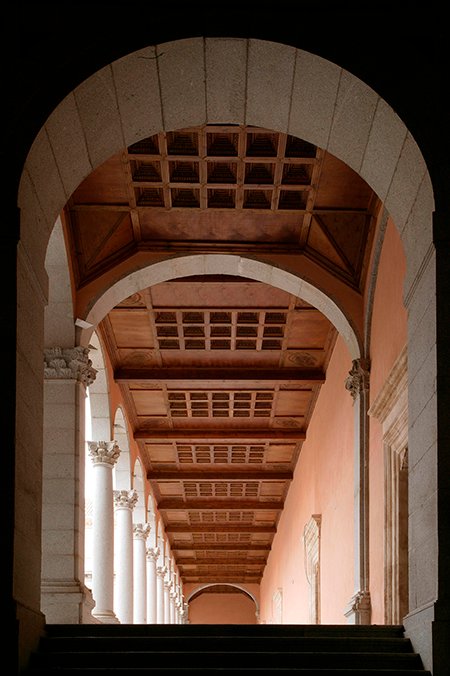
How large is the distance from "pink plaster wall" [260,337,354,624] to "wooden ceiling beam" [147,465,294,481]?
67cm

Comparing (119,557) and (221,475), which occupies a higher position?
(221,475)

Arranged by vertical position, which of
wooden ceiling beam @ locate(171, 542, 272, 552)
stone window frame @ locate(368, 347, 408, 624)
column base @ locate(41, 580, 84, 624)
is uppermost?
wooden ceiling beam @ locate(171, 542, 272, 552)

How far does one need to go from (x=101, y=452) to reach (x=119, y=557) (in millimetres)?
4797

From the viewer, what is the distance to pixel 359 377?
14688mm

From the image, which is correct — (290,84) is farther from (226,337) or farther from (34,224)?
(226,337)

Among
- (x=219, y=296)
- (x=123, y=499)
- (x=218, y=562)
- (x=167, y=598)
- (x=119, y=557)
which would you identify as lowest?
(x=119, y=557)

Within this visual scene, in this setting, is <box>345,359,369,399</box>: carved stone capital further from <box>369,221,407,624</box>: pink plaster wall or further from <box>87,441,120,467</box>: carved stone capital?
<box>87,441,120,467</box>: carved stone capital

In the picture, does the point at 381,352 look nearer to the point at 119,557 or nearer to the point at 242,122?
the point at 242,122

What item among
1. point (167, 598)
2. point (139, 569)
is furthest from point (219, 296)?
point (167, 598)

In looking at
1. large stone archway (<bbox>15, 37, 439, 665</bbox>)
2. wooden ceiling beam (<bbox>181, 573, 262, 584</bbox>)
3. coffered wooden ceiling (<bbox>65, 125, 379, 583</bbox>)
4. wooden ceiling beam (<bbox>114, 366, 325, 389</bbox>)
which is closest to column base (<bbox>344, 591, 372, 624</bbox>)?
coffered wooden ceiling (<bbox>65, 125, 379, 583</bbox>)

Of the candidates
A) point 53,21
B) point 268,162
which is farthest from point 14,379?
point 268,162

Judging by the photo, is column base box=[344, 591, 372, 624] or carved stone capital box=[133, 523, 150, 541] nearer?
column base box=[344, 591, 372, 624]

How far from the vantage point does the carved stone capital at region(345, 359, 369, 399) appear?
48.1ft

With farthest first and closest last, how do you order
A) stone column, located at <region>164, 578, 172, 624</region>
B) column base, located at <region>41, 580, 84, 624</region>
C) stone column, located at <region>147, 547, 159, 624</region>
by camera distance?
stone column, located at <region>164, 578, 172, 624</region>, stone column, located at <region>147, 547, 159, 624</region>, column base, located at <region>41, 580, 84, 624</region>
